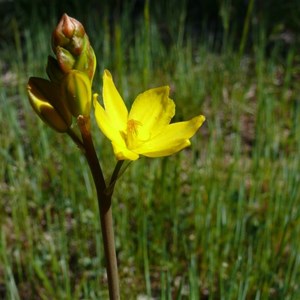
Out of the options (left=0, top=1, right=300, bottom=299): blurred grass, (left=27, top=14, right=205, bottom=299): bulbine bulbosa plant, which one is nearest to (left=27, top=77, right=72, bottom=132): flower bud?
(left=27, top=14, right=205, bottom=299): bulbine bulbosa plant

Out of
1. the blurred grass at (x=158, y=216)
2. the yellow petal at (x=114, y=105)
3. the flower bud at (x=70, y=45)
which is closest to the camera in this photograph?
the flower bud at (x=70, y=45)

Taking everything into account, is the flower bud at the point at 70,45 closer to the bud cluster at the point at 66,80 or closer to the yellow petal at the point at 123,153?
the bud cluster at the point at 66,80

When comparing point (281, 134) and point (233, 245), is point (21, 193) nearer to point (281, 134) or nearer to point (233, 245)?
point (233, 245)

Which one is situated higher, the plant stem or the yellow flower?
the yellow flower

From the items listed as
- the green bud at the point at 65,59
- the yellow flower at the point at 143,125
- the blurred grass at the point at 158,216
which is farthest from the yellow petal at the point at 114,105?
the blurred grass at the point at 158,216

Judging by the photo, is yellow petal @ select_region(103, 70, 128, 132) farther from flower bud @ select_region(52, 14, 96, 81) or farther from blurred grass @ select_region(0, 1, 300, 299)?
blurred grass @ select_region(0, 1, 300, 299)

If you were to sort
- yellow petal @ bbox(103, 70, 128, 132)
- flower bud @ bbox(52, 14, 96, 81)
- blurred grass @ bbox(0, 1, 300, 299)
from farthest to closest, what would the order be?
blurred grass @ bbox(0, 1, 300, 299), yellow petal @ bbox(103, 70, 128, 132), flower bud @ bbox(52, 14, 96, 81)

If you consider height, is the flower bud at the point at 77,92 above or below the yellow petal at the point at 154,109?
above

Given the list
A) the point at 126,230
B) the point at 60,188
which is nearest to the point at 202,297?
the point at 126,230
